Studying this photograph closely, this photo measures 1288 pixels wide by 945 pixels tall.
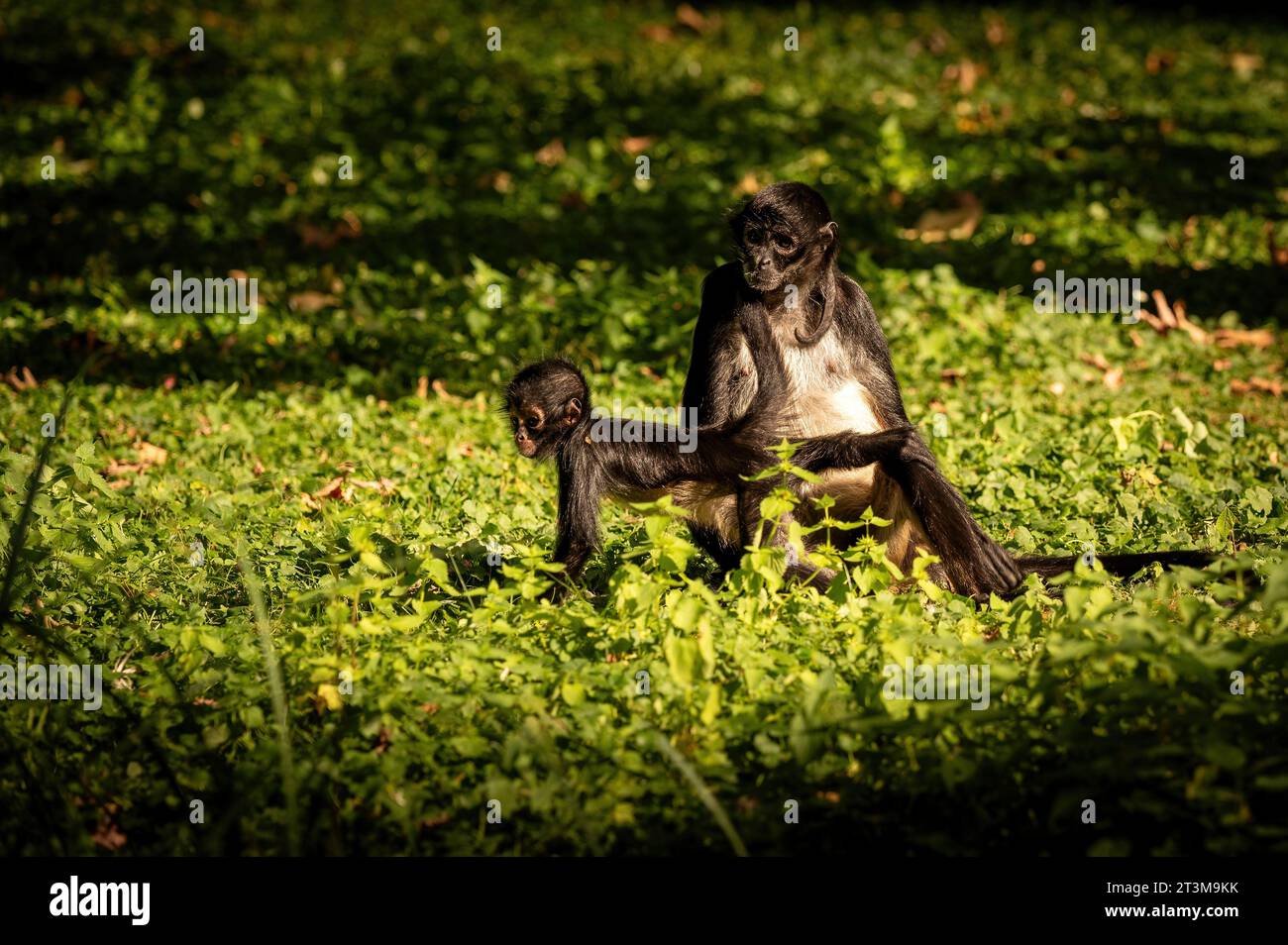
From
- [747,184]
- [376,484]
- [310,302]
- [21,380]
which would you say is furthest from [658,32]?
[376,484]

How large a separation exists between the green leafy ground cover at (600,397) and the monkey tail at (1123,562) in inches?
4.6

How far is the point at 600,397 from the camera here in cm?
752

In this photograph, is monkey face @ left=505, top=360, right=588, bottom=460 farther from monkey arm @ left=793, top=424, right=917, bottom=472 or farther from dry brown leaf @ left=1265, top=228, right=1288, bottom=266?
dry brown leaf @ left=1265, top=228, right=1288, bottom=266

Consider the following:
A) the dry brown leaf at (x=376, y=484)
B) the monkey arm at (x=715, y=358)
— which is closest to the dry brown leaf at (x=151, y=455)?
the dry brown leaf at (x=376, y=484)

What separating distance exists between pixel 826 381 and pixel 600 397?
94.1 inches

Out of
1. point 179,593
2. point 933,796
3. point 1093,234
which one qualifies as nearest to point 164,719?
point 179,593

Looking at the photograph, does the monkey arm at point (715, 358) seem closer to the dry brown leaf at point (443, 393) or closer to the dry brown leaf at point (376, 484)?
the dry brown leaf at point (376, 484)

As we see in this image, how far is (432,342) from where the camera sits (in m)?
8.16

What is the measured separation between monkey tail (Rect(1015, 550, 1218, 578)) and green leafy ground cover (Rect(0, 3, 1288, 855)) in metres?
0.12

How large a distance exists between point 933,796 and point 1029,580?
141cm

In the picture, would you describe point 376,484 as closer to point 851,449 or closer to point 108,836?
point 851,449

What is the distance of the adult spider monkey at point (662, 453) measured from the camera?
4.86 metres

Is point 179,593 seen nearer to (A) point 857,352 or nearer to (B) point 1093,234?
(A) point 857,352
